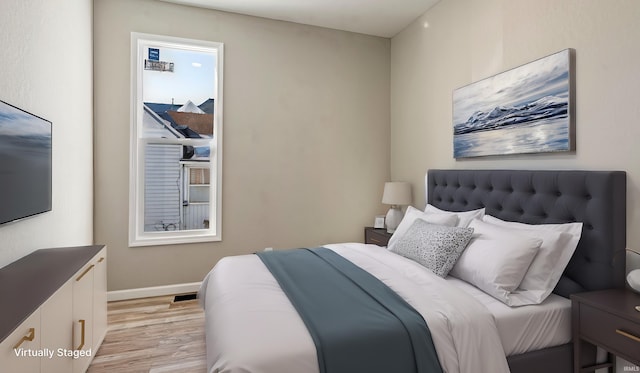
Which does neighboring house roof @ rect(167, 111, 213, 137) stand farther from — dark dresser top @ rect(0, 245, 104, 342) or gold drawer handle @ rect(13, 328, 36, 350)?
gold drawer handle @ rect(13, 328, 36, 350)

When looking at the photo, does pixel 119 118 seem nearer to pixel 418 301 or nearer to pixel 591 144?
pixel 418 301

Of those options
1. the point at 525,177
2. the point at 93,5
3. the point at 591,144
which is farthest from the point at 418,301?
the point at 93,5

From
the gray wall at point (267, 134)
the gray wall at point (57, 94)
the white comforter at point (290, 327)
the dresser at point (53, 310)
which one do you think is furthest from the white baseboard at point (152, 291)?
the white comforter at point (290, 327)

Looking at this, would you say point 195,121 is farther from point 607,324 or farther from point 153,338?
point 607,324

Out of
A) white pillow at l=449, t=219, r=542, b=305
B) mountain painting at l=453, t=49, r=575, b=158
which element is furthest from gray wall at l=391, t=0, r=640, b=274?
white pillow at l=449, t=219, r=542, b=305

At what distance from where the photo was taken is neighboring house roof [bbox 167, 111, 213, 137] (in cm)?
344

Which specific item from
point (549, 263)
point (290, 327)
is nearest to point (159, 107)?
point (290, 327)

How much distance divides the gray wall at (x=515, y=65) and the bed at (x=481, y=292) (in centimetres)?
14

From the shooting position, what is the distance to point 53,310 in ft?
4.99

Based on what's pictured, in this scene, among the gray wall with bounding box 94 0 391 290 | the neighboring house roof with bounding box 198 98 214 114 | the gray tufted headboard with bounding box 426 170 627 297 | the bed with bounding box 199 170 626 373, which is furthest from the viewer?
the neighboring house roof with bounding box 198 98 214 114

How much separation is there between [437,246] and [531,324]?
653 mm

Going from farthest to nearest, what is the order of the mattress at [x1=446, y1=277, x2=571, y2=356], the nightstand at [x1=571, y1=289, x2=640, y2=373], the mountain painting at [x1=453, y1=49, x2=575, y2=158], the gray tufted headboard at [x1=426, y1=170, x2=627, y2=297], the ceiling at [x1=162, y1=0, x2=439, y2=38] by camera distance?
the ceiling at [x1=162, y1=0, x2=439, y2=38] < the mountain painting at [x1=453, y1=49, x2=575, y2=158] < the gray tufted headboard at [x1=426, y1=170, x2=627, y2=297] < the mattress at [x1=446, y1=277, x2=571, y2=356] < the nightstand at [x1=571, y1=289, x2=640, y2=373]

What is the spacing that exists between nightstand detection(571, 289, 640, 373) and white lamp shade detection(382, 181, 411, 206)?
1.91m

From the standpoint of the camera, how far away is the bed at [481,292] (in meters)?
1.31
